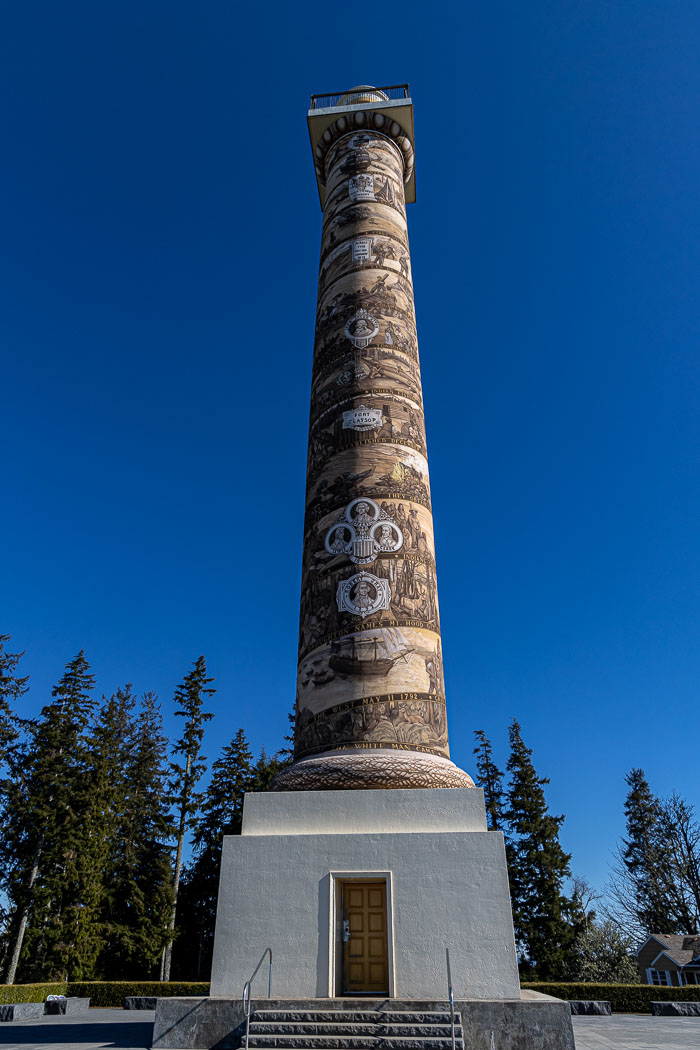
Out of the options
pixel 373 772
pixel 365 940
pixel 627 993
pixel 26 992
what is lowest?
pixel 627 993

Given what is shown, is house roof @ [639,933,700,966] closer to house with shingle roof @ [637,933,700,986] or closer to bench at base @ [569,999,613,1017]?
house with shingle roof @ [637,933,700,986]

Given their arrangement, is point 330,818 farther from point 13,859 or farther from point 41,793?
point 13,859

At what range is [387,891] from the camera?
7035 mm

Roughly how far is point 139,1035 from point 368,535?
667cm

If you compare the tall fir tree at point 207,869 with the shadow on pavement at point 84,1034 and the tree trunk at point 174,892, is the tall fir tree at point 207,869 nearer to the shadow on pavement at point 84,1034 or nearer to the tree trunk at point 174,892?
the tree trunk at point 174,892

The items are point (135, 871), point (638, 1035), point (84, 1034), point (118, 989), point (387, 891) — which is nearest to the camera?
point (387, 891)

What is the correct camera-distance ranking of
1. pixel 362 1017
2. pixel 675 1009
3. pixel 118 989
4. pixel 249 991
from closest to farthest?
pixel 362 1017, pixel 249 991, pixel 675 1009, pixel 118 989

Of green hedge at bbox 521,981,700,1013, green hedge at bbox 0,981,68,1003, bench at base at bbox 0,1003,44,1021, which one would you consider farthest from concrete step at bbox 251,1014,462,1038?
green hedge at bbox 521,981,700,1013

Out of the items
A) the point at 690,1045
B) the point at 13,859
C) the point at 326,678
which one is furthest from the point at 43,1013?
the point at 690,1045

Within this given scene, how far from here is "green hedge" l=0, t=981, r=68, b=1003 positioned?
1377 centimetres

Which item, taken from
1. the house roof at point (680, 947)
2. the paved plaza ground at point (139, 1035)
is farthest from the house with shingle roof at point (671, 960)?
the paved plaza ground at point (139, 1035)

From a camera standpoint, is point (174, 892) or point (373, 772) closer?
point (373, 772)

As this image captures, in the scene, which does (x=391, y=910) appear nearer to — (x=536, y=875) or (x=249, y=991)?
(x=249, y=991)

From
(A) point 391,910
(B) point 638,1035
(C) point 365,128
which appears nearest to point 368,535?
(A) point 391,910
